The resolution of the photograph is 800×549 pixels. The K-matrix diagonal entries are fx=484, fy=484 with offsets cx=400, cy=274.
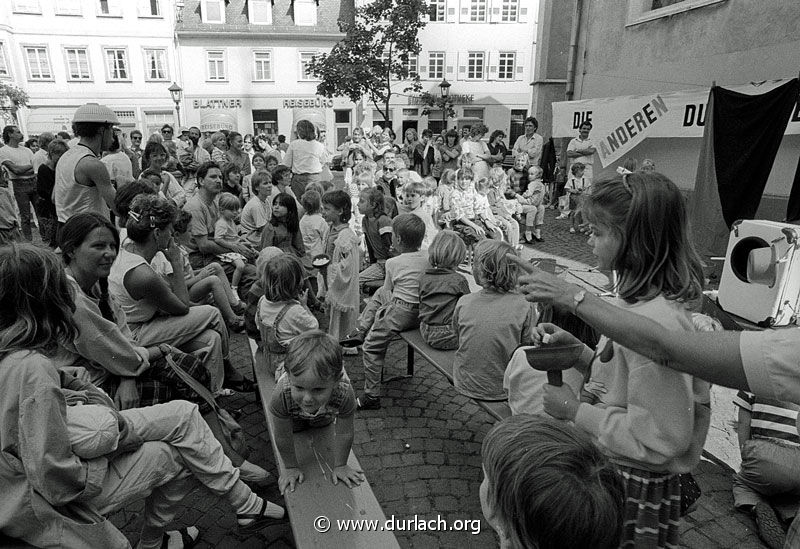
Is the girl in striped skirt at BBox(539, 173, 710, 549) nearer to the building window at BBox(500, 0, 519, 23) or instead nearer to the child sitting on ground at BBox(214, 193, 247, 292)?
the child sitting on ground at BBox(214, 193, 247, 292)

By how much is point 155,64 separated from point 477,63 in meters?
19.9

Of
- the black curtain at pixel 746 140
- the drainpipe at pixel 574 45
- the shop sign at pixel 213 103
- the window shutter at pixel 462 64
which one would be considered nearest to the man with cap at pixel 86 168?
the black curtain at pixel 746 140

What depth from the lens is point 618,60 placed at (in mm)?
11000

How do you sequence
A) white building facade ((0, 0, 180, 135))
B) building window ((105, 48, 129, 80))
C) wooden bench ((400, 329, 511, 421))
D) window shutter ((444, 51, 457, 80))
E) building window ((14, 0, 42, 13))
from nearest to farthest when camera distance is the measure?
1. wooden bench ((400, 329, 511, 421))
2. building window ((14, 0, 42, 13))
3. white building facade ((0, 0, 180, 135))
4. building window ((105, 48, 129, 80))
5. window shutter ((444, 51, 457, 80))

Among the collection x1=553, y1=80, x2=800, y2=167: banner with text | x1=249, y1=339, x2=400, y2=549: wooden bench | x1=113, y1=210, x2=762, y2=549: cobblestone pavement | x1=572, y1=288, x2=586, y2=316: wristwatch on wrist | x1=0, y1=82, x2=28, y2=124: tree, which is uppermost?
x1=0, y1=82, x2=28, y2=124: tree

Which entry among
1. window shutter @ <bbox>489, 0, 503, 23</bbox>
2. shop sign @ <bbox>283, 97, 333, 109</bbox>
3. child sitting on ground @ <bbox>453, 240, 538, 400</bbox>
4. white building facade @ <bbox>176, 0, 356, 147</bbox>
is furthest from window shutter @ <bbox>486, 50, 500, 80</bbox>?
child sitting on ground @ <bbox>453, 240, 538, 400</bbox>

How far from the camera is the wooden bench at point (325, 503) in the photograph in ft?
6.34

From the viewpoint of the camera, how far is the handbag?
8.62ft

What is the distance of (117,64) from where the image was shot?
2761 cm

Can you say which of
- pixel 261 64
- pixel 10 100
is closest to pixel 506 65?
pixel 261 64

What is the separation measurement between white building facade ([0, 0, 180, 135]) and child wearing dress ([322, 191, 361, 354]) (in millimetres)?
27884

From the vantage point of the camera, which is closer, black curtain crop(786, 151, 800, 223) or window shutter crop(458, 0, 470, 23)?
black curtain crop(786, 151, 800, 223)

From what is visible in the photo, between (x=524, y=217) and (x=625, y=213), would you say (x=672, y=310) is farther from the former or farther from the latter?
(x=524, y=217)

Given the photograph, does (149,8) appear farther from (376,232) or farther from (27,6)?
(376,232)
